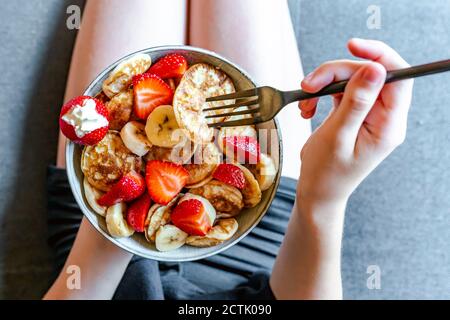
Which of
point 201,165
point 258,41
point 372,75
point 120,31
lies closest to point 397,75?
point 372,75

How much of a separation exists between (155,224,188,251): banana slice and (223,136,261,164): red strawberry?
12cm

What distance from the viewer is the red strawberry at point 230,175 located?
0.68 m

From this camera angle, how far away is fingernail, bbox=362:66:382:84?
1.68 feet

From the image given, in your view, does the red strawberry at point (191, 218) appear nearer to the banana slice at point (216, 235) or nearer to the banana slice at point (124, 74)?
the banana slice at point (216, 235)

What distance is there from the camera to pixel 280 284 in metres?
0.79

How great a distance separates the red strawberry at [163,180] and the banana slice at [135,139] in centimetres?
2

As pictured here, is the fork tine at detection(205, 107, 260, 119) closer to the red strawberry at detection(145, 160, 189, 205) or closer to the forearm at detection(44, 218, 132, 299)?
Result: the red strawberry at detection(145, 160, 189, 205)

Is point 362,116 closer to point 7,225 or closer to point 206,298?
point 206,298

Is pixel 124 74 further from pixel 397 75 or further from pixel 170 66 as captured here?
pixel 397 75

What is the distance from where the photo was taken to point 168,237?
67 cm

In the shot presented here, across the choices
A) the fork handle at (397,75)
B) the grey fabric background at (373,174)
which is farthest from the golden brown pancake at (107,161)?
the grey fabric background at (373,174)
